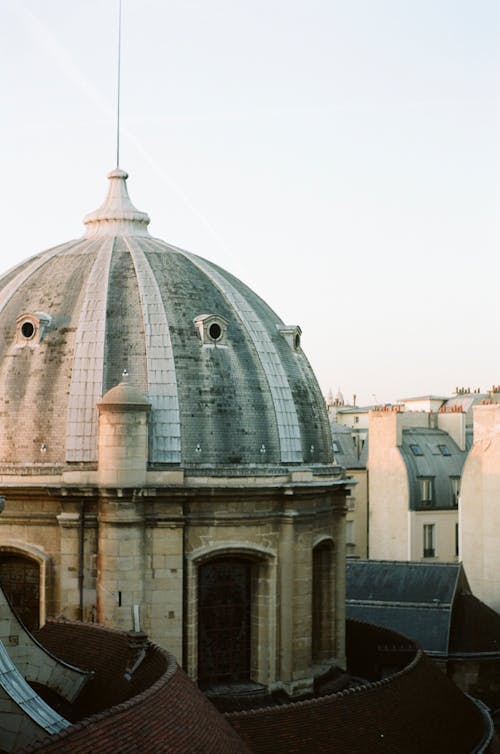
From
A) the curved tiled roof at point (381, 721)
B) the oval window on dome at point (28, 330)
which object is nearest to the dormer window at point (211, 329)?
the oval window on dome at point (28, 330)

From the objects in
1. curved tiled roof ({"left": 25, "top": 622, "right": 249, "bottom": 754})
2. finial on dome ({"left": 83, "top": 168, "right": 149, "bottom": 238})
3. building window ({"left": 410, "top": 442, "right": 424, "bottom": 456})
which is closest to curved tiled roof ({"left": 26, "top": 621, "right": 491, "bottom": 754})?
curved tiled roof ({"left": 25, "top": 622, "right": 249, "bottom": 754})

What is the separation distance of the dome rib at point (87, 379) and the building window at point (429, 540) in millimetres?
40173

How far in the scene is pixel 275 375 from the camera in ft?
112

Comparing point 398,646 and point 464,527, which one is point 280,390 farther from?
point 464,527

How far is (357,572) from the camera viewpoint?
5250cm

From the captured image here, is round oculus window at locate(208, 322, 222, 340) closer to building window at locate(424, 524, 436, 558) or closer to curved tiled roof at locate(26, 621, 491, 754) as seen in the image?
curved tiled roof at locate(26, 621, 491, 754)

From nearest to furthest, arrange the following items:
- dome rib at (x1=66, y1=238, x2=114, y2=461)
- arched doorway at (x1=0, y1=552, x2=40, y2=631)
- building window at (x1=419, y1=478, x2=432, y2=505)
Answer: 1. dome rib at (x1=66, y1=238, x2=114, y2=461)
2. arched doorway at (x1=0, y1=552, x2=40, y2=631)
3. building window at (x1=419, y1=478, x2=432, y2=505)

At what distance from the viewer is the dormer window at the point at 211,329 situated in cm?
3328

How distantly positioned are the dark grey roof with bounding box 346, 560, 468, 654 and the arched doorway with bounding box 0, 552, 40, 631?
20449mm

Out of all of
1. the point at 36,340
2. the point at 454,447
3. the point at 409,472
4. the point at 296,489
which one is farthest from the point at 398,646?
the point at 454,447

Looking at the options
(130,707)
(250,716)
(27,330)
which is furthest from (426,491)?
(130,707)

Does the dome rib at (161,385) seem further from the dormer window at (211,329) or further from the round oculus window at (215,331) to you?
the round oculus window at (215,331)

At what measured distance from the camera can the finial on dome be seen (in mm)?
38188

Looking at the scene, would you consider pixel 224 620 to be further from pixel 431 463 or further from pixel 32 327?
pixel 431 463
